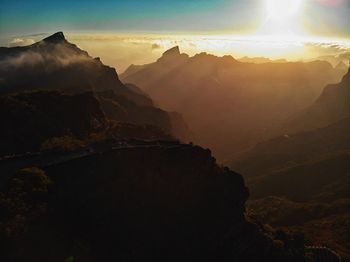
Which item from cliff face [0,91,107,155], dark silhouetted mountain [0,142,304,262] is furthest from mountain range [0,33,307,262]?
cliff face [0,91,107,155]

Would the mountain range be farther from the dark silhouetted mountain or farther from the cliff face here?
the cliff face

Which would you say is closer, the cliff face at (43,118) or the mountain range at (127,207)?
the mountain range at (127,207)

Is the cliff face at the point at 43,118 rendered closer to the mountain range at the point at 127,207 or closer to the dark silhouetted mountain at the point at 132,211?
the mountain range at the point at 127,207

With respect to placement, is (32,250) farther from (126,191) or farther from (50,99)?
(50,99)

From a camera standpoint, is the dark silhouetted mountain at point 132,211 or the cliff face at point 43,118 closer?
the dark silhouetted mountain at point 132,211

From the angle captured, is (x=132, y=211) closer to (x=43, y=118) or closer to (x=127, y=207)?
(x=127, y=207)

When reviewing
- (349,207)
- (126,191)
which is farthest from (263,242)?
(349,207)

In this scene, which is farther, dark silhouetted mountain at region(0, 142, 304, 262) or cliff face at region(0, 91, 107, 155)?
cliff face at region(0, 91, 107, 155)

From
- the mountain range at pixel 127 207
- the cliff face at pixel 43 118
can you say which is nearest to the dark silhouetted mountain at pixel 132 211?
the mountain range at pixel 127 207
